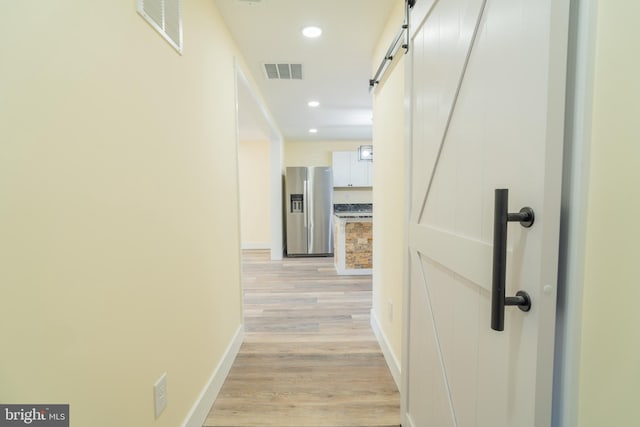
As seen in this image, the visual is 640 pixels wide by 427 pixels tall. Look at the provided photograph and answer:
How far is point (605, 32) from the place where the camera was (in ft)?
1.63

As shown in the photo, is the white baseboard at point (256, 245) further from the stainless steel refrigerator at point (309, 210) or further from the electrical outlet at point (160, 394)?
the electrical outlet at point (160, 394)

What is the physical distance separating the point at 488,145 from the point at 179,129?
4.15 feet

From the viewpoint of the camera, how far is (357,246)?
14.7 ft

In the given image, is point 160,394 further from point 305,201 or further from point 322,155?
point 322,155

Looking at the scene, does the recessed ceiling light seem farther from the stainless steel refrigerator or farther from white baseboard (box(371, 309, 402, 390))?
the stainless steel refrigerator

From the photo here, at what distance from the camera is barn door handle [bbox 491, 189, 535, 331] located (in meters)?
0.61

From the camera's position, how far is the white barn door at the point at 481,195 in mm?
572

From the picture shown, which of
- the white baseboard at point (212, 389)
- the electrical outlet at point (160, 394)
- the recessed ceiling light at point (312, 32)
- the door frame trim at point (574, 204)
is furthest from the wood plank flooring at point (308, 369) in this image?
the recessed ceiling light at point (312, 32)

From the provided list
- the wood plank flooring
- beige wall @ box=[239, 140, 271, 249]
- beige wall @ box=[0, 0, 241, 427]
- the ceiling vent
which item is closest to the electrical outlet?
beige wall @ box=[0, 0, 241, 427]

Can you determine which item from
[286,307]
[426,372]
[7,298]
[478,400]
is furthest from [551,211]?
[286,307]

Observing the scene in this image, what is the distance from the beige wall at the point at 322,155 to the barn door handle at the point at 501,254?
5.95 m

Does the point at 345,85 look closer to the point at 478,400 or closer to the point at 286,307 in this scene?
the point at 286,307

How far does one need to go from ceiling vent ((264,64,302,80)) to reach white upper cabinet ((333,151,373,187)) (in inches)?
131

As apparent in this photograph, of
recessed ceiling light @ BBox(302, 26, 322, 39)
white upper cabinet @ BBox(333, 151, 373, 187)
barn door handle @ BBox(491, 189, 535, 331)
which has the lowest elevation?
barn door handle @ BBox(491, 189, 535, 331)
